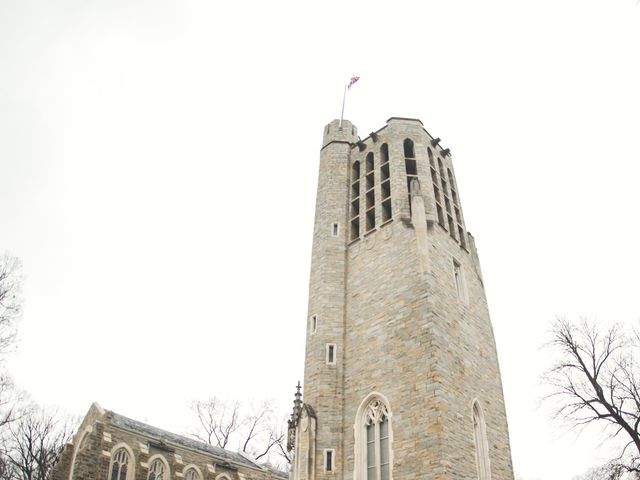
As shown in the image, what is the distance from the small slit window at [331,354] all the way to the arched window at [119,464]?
35.4ft

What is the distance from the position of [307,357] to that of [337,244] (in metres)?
6.04

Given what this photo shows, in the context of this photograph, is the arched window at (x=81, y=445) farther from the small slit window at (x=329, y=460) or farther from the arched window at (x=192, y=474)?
the small slit window at (x=329, y=460)

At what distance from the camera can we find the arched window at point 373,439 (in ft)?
56.4

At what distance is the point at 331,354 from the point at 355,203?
355 inches

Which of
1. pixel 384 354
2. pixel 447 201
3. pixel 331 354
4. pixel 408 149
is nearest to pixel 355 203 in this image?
pixel 408 149

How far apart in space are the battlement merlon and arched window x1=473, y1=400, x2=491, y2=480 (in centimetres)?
1727

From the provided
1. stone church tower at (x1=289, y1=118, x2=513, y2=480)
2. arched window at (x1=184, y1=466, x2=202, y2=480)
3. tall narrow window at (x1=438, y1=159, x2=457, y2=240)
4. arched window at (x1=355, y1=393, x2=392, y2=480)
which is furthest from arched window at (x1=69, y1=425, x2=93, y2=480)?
tall narrow window at (x1=438, y1=159, x2=457, y2=240)

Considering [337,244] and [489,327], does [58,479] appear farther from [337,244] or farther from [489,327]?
[489,327]

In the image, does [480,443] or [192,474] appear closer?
[480,443]

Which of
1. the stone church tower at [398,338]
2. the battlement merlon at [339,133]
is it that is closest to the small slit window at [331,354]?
the stone church tower at [398,338]

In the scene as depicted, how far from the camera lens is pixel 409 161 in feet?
87.4

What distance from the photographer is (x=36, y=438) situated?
32.9m

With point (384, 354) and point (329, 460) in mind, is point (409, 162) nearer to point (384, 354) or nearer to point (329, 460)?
point (384, 354)

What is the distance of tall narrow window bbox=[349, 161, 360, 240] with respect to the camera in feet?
84.3
